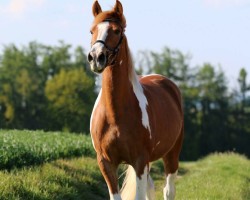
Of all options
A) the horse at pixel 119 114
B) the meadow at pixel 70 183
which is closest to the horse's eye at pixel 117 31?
the horse at pixel 119 114

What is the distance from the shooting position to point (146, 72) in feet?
195

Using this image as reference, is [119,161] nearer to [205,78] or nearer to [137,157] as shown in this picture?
[137,157]

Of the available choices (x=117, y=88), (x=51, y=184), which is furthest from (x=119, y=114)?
(x=51, y=184)

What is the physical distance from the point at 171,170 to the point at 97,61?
3309 mm

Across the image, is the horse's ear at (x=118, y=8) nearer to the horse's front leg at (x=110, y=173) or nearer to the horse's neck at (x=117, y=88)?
the horse's neck at (x=117, y=88)

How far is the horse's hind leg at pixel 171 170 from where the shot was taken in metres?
7.73

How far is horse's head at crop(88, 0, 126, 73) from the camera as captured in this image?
502cm

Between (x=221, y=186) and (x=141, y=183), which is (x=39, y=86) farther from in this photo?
(x=141, y=183)

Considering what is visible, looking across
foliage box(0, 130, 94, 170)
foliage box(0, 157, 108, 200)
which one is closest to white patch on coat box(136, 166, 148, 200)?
foliage box(0, 157, 108, 200)

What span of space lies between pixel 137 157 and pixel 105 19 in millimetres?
1500

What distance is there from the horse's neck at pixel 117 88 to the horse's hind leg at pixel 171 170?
239cm

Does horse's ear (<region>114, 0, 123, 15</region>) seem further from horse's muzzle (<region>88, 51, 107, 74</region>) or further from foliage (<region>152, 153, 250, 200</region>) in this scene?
foliage (<region>152, 153, 250, 200</region>)

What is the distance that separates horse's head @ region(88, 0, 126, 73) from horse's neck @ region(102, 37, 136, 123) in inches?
Answer: 6.7

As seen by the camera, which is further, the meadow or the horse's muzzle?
the meadow
